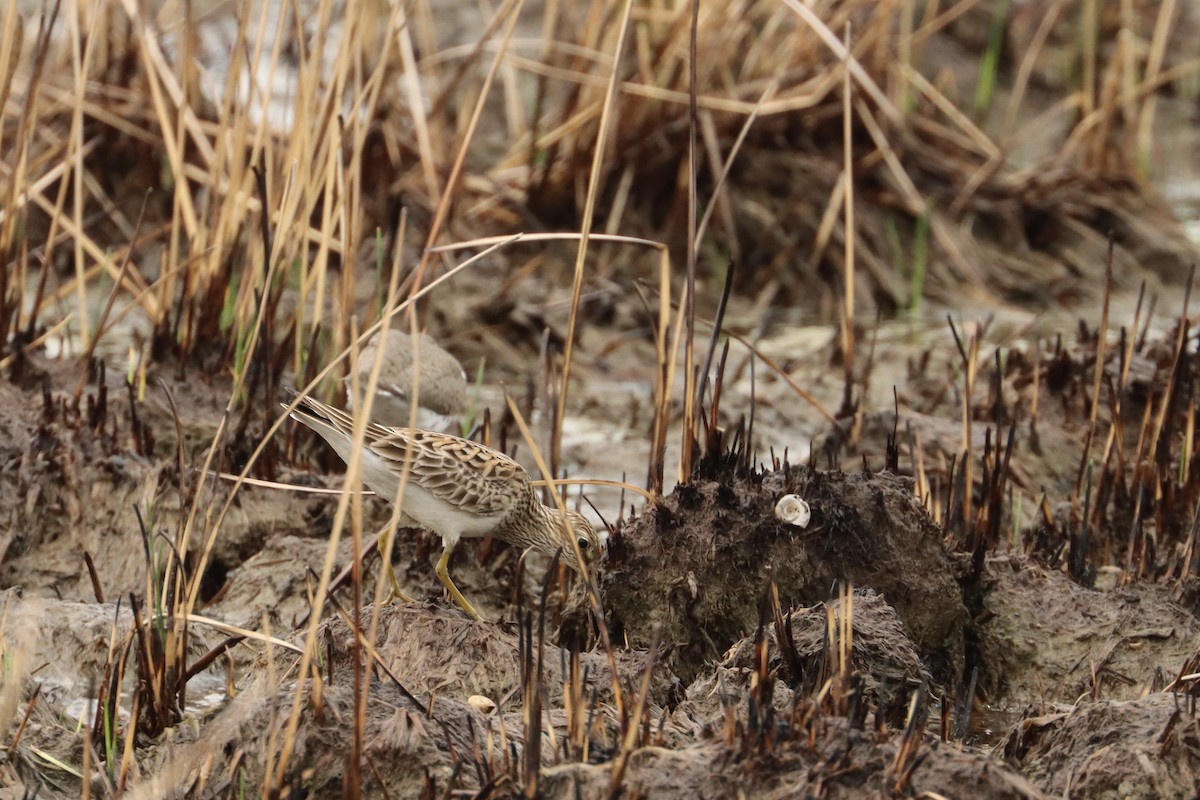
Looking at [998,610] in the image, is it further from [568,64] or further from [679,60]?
[568,64]

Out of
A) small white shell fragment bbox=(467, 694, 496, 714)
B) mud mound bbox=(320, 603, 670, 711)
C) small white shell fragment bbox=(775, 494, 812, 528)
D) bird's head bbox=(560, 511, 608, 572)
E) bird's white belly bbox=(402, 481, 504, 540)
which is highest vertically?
small white shell fragment bbox=(775, 494, 812, 528)

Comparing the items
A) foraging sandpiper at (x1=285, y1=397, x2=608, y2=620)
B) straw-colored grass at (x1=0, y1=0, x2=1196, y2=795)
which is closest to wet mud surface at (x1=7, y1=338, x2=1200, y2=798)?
foraging sandpiper at (x1=285, y1=397, x2=608, y2=620)

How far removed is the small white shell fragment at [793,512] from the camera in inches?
166

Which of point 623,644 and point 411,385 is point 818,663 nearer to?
point 623,644

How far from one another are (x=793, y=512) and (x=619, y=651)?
1.95 feet

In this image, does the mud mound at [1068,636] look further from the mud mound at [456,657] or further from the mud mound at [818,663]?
the mud mound at [456,657]

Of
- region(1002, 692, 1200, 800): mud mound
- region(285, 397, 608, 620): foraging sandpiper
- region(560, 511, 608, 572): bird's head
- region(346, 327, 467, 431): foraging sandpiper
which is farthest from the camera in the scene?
region(346, 327, 467, 431): foraging sandpiper

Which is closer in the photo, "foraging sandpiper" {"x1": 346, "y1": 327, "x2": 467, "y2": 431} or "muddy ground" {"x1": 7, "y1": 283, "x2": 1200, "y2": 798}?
"muddy ground" {"x1": 7, "y1": 283, "x2": 1200, "y2": 798}

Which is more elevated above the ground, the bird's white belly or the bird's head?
the bird's white belly

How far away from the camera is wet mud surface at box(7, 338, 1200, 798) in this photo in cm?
318

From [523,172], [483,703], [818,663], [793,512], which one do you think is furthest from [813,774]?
[523,172]

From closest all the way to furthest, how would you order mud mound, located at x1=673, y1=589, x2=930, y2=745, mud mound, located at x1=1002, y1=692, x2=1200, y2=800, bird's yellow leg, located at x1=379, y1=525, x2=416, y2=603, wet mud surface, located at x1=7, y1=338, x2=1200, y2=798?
wet mud surface, located at x1=7, y1=338, x2=1200, y2=798, mud mound, located at x1=1002, y1=692, x2=1200, y2=800, mud mound, located at x1=673, y1=589, x2=930, y2=745, bird's yellow leg, located at x1=379, y1=525, x2=416, y2=603

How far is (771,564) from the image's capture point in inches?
167

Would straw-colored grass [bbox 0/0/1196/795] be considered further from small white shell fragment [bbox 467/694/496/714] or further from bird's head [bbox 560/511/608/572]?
small white shell fragment [bbox 467/694/496/714]
